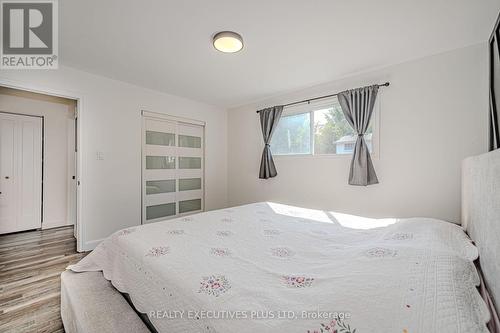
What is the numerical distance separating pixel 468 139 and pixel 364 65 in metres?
1.33

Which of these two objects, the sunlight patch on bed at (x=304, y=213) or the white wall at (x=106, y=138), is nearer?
the sunlight patch on bed at (x=304, y=213)

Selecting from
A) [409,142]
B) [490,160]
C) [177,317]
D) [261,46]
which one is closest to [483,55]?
[409,142]

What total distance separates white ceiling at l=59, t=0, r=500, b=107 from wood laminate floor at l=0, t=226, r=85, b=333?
240 cm

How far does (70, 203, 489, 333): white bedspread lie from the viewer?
0.68 m

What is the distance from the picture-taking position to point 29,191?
12.3ft

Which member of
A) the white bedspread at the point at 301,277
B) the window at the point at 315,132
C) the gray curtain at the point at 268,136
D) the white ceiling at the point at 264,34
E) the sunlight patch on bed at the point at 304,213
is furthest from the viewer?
the gray curtain at the point at 268,136

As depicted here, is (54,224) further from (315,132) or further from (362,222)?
(362,222)

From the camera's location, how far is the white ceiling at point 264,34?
1644mm

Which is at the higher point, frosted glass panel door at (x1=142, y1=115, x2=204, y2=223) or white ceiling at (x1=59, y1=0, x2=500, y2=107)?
white ceiling at (x1=59, y1=0, x2=500, y2=107)

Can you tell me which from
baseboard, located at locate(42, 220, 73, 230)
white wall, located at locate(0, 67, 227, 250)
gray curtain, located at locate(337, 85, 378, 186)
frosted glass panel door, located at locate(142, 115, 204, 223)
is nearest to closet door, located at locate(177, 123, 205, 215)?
frosted glass panel door, located at locate(142, 115, 204, 223)

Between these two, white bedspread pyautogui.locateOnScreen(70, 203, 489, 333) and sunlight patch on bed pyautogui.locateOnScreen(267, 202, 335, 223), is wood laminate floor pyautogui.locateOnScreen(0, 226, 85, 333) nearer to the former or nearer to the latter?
white bedspread pyautogui.locateOnScreen(70, 203, 489, 333)

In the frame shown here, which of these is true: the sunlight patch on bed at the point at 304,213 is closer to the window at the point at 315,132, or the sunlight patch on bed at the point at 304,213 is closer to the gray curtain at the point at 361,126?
Result: the gray curtain at the point at 361,126

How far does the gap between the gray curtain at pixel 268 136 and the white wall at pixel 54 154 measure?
376 cm

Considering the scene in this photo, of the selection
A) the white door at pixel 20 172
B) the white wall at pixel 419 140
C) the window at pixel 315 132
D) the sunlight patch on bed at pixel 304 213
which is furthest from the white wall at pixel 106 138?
the white wall at pixel 419 140
